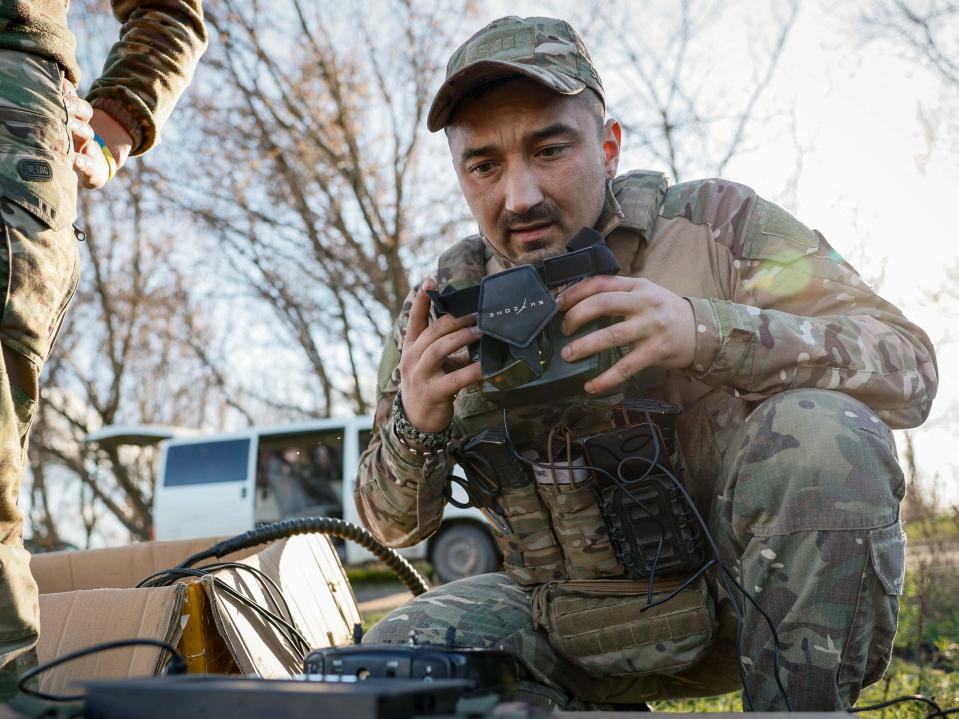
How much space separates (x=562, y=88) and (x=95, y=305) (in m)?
14.4

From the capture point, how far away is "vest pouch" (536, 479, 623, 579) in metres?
1.86

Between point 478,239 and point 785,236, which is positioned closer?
point 785,236

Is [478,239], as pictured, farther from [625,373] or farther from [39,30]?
[39,30]

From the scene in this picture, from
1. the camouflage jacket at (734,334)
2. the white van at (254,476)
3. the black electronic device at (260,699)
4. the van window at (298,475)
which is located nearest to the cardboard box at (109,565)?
the camouflage jacket at (734,334)

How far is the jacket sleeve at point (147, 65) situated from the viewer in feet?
6.36

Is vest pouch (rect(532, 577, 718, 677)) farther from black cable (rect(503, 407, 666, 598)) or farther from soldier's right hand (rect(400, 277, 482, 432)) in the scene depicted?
soldier's right hand (rect(400, 277, 482, 432))

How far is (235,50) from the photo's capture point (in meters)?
10.8

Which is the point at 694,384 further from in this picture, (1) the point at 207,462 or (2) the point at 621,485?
(1) the point at 207,462

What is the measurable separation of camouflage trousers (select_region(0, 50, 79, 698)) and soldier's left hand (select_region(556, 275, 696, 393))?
2.90ft

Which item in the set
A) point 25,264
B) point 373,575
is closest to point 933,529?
point 25,264

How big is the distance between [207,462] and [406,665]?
1117cm

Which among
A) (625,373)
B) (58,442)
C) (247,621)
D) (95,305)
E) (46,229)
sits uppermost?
(95,305)

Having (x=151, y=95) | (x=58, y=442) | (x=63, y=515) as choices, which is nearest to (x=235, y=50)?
(x=58, y=442)

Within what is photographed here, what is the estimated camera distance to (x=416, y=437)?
5.99 feet
